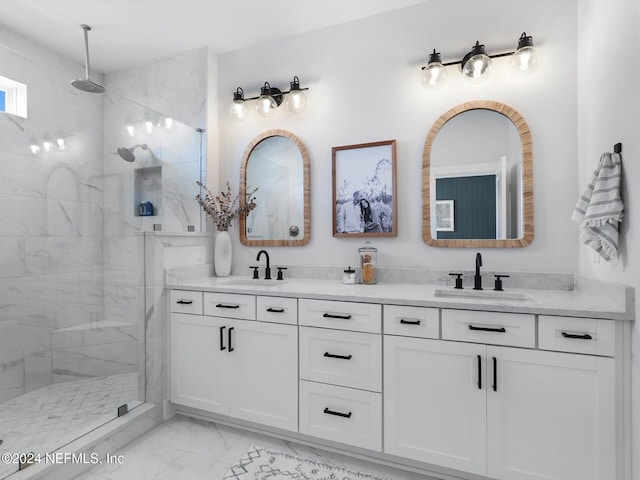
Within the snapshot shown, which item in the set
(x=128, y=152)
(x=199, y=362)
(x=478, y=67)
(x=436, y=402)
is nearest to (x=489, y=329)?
(x=436, y=402)

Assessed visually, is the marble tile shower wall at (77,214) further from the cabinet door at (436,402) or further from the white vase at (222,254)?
the cabinet door at (436,402)

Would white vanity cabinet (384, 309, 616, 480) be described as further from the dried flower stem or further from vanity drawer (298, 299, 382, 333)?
the dried flower stem

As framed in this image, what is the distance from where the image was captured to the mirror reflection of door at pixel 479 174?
200 cm

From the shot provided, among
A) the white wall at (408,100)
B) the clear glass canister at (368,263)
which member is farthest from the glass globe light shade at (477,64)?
the clear glass canister at (368,263)

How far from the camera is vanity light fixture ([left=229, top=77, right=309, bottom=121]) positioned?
2.46 meters

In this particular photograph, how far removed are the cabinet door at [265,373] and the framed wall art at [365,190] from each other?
34.7 inches

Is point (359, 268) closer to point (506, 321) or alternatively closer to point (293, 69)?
point (506, 321)

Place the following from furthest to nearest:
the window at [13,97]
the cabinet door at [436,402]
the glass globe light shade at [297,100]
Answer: the glass globe light shade at [297,100], the window at [13,97], the cabinet door at [436,402]

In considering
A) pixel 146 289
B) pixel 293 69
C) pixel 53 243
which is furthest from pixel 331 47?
pixel 53 243

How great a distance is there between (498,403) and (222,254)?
6.69 ft

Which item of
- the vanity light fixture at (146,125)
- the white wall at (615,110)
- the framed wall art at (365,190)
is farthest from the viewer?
the vanity light fixture at (146,125)

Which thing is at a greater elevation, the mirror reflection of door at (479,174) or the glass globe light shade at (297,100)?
the glass globe light shade at (297,100)

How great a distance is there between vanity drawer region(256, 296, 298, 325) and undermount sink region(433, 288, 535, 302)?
0.80 m

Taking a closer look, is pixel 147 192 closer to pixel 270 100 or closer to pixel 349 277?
pixel 270 100
